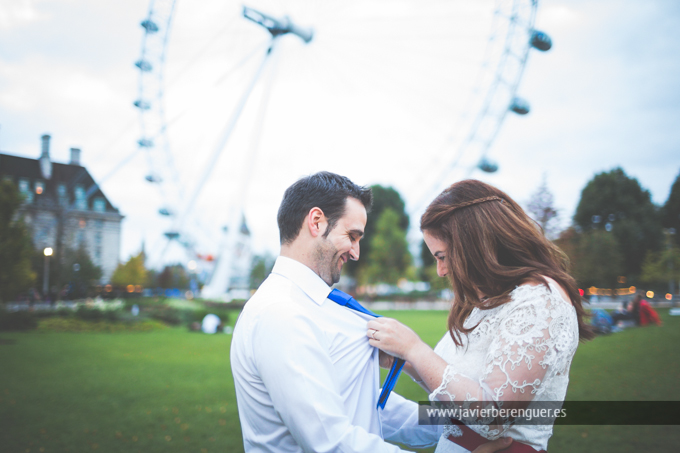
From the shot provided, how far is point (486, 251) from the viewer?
1946 millimetres

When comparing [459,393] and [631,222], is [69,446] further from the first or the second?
[631,222]

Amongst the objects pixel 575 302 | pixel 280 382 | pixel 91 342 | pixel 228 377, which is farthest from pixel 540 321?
pixel 91 342

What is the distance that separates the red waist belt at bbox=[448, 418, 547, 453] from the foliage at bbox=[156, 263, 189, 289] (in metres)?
20.6

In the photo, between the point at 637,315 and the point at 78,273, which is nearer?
the point at 78,273

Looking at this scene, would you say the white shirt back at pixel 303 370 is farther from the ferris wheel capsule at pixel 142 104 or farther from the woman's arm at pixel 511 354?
the ferris wheel capsule at pixel 142 104

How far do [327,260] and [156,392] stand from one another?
23.8 ft

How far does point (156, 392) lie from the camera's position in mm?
7625

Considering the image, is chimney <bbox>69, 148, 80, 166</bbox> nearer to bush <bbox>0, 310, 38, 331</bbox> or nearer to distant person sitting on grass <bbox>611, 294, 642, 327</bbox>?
bush <bbox>0, 310, 38, 331</bbox>

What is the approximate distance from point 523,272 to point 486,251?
187mm

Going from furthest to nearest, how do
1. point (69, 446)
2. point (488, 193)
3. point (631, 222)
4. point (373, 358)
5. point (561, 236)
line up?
point (631, 222), point (561, 236), point (69, 446), point (488, 193), point (373, 358)

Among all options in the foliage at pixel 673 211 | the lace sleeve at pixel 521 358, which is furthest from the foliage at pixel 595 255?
the lace sleeve at pixel 521 358

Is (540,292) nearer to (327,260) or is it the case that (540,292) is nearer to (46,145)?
(327,260)

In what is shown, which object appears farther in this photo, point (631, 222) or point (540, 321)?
point (631, 222)

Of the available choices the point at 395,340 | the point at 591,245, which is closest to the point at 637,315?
the point at 591,245
